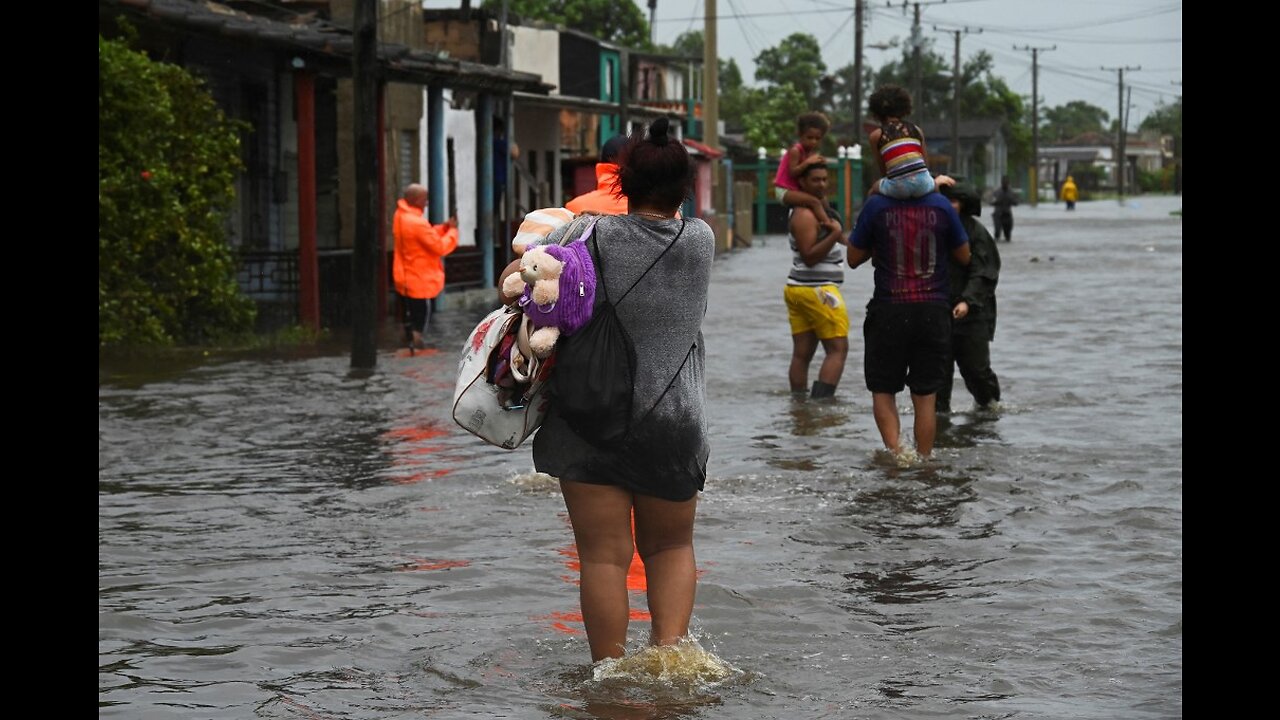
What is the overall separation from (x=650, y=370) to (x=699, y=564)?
7.84ft

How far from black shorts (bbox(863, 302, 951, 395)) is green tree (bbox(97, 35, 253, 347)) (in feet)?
29.1

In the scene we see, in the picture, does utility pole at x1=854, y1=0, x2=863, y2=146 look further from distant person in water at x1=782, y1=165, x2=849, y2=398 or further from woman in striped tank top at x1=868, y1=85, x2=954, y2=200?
woman in striped tank top at x1=868, y1=85, x2=954, y2=200

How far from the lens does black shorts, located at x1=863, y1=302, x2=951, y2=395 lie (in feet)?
32.5

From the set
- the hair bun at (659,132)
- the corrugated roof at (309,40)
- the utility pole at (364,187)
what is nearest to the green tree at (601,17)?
the corrugated roof at (309,40)

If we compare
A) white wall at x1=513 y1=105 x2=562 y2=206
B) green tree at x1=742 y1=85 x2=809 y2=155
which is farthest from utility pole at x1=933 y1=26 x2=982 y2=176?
white wall at x1=513 y1=105 x2=562 y2=206

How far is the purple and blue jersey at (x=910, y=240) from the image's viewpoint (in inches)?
387

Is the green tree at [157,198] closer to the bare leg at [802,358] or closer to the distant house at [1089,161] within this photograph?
the bare leg at [802,358]

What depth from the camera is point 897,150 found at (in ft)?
32.3

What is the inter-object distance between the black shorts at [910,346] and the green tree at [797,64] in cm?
11387

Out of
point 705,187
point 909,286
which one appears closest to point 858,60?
point 705,187

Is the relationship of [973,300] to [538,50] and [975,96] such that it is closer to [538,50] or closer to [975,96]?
[538,50]

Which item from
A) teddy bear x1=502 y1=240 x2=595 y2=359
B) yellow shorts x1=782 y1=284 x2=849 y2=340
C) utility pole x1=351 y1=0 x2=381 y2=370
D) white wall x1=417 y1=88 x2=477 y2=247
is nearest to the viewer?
teddy bear x1=502 y1=240 x2=595 y2=359
